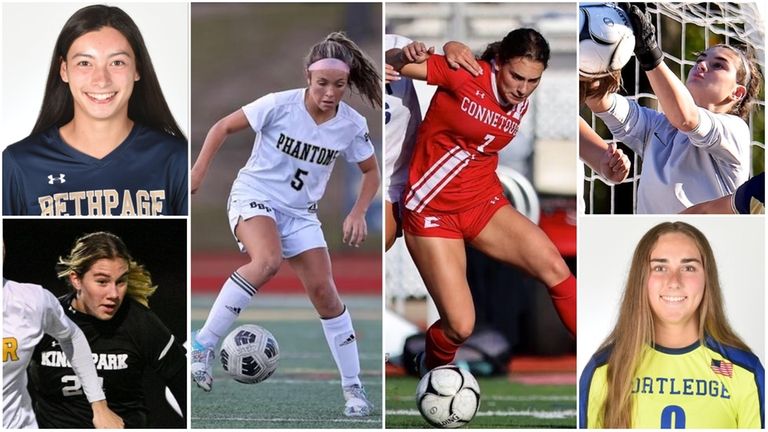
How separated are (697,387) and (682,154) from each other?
1288 mm

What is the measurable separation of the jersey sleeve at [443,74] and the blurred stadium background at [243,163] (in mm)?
290

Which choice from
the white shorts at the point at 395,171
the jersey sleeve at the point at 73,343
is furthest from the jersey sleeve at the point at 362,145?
the jersey sleeve at the point at 73,343

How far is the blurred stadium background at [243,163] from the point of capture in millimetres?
6797

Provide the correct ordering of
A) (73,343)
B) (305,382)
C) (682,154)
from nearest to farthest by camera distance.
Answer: (73,343) → (682,154) → (305,382)

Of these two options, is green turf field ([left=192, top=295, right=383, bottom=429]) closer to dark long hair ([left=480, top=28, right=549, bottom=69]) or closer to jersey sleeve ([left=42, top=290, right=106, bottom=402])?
jersey sleeve ([left=42, top=290, right=106, bottom=402])

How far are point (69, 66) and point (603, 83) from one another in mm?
2919

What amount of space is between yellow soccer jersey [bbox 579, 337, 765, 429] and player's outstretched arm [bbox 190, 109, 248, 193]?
2.36m

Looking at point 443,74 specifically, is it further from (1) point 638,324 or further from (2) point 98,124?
(2) point 98,124

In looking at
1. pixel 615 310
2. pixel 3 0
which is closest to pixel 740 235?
pixel 615 310

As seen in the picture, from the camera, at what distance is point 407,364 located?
22.7 feet

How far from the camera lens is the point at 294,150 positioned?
269 inches

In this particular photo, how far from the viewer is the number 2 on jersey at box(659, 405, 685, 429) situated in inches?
269

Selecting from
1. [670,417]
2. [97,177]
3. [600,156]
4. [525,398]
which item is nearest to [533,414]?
[525,398]

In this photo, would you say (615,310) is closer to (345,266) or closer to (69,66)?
(345,266)
